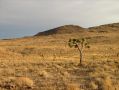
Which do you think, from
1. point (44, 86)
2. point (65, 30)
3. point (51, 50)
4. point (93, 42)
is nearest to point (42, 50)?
point (51, 50)

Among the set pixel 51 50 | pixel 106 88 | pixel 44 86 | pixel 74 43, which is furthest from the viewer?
pixel 51 50

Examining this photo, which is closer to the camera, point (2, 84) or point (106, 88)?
point (106, 88)

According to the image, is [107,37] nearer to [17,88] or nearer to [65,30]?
[65,30]

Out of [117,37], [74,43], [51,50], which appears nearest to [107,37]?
[117,37]

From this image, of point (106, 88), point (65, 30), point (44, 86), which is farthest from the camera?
point (65, 30)

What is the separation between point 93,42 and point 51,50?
29.2m

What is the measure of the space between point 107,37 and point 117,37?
3361 mm

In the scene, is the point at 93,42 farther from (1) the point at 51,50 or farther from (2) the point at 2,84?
(2) the point at 2,84

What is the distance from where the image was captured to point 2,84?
19594mm

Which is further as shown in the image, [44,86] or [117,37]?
[117,37]

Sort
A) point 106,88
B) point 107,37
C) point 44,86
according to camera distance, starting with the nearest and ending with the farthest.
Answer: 1. point 106,88
2. point 44,86
3. point 107,37

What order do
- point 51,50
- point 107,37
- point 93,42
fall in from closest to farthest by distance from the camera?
point 51,50
point 93,42
point 107,37

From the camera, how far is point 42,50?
89.8 meters

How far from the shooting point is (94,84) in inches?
750
